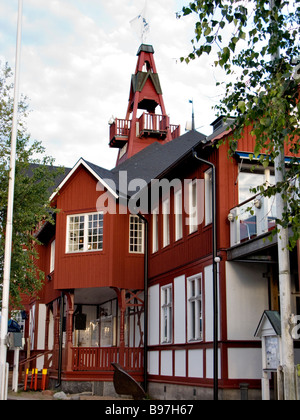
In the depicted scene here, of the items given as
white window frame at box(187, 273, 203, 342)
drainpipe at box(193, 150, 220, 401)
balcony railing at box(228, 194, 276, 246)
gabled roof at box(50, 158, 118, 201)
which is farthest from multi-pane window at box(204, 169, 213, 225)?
gabled roof at box(50, 158, 118, 201)

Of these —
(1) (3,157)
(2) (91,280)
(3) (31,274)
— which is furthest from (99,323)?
(1) (3,157)

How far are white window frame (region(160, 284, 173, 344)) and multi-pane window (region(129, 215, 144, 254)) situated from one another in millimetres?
2586

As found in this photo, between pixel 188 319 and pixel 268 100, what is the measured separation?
11.5 meters

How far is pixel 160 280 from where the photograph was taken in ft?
73.4

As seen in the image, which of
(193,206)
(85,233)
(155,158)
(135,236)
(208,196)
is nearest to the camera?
(208,196)

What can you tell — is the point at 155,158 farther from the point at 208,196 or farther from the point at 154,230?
the point at 208,196

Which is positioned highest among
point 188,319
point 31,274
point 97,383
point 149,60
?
point 149,60

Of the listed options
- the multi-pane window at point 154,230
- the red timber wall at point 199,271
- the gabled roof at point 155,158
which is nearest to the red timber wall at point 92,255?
the multi-pane window at point 154,230

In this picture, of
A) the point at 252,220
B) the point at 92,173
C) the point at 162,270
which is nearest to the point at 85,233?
the point at 92,173

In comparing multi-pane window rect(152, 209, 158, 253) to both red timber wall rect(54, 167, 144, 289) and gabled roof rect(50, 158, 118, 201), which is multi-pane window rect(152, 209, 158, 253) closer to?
red timber wall rect(54, 167, 144, 289)

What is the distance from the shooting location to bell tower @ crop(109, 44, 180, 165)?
1319 inches

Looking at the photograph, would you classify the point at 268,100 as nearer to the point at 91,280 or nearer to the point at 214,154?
the point at 214,154

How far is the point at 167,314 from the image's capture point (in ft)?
70.5

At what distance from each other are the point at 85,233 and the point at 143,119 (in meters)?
11.4
